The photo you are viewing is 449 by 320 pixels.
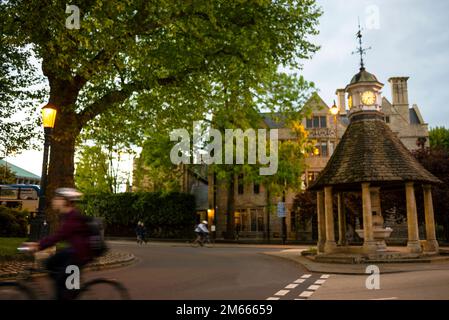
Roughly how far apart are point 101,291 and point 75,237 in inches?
36.3

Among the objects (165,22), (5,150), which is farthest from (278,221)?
(165,22)

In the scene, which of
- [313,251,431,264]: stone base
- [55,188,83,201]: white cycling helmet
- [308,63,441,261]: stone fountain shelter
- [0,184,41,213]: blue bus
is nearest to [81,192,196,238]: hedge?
[0,184,41,213]: blue bus

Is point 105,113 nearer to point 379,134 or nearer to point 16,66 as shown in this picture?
point 16,66

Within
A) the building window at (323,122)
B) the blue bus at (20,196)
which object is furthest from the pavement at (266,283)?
the building window at (323,122)

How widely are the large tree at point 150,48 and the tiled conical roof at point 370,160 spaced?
4776 millimetres

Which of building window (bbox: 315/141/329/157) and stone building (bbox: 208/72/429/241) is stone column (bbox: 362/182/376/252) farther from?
building window (bbox: 315/141/329/157)

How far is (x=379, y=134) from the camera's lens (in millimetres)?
20906

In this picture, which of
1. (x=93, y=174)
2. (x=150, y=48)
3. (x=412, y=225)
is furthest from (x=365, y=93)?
(x=93, y=174)

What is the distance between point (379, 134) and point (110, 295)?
1763cm

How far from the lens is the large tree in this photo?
1410 cm

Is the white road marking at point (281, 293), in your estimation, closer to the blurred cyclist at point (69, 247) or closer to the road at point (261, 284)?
the road at point (261, 284)

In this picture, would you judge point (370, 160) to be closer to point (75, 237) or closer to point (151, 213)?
point (75, 237)

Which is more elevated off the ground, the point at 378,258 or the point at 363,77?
the point at 363,77

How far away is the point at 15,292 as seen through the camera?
19.8ft
